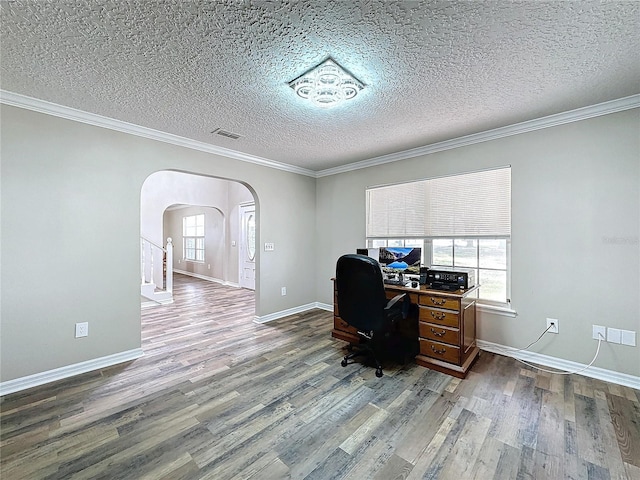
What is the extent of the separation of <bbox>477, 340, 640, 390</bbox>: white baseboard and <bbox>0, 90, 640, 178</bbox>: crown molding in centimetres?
224

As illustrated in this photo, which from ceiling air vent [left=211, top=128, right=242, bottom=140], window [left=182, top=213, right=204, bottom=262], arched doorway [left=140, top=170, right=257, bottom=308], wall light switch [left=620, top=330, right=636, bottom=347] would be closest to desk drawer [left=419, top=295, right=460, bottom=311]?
wall light switch [left=620, top=330, right=636, bottom=347]

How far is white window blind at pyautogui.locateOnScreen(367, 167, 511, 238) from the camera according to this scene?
115 inches

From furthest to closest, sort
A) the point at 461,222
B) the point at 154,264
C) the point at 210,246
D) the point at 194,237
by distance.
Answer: the point at 194,237
the point at 210,246
the point at 154,264
the point at 461,222

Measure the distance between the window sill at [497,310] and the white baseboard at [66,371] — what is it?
3748 millimetres

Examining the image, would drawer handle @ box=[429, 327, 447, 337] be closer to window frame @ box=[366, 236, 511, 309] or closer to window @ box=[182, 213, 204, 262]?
window frame @ box=[366, 236, 511, 309]

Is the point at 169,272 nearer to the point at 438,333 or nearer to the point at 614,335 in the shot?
the point at 438,333

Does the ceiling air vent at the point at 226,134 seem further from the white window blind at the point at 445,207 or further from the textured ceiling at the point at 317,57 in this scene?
the white window blind at the point at 445,207

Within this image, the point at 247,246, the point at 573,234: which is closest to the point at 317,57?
the point at 573,234

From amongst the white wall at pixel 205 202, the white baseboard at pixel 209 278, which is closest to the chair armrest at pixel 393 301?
the white wall at pixel 205 202

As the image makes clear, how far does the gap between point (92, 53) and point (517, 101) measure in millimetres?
3167

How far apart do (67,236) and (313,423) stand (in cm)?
266

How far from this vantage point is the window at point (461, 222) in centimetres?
294

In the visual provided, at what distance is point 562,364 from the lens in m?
2.55

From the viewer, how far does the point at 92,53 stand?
1.69 m
